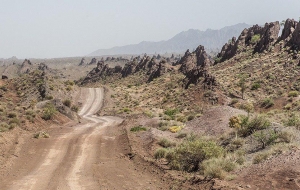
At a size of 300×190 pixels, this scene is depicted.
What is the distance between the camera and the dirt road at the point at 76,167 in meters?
14.0

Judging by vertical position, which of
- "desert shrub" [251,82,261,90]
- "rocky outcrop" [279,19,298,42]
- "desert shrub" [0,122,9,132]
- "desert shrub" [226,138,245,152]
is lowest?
"desert shrub" [251,82,261,90]

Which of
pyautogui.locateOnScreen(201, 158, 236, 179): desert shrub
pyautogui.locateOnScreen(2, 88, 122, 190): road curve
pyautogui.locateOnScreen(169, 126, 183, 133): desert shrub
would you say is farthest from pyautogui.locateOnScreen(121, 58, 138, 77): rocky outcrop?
pyautogui.locateOnScreen(201, 158, 236, 179): desert shrub

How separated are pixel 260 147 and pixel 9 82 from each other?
78.5 m

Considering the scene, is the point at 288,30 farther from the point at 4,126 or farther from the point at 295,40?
the point at 4,126

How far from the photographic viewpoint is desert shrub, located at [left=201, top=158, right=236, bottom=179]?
43.9ft

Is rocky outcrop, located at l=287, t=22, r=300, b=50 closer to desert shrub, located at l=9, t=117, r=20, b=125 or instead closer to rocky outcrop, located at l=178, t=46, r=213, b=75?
rocky outcrop, located at l=178, t=46, r=213, b=75

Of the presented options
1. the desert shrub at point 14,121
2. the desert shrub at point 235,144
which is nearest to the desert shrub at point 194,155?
the desert shrub at point 235,144

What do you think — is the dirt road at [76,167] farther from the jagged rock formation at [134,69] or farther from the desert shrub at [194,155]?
the jagged rock formation at [134,69]

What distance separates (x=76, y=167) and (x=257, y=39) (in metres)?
95.8

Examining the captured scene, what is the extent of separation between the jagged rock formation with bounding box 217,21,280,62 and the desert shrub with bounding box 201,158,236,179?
260 feet

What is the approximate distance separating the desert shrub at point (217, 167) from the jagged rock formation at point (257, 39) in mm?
79204

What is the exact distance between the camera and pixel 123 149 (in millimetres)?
21516

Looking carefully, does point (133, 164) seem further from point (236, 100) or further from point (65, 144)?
point (236, 100)

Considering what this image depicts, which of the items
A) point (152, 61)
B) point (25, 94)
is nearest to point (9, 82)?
point (25, 94)
